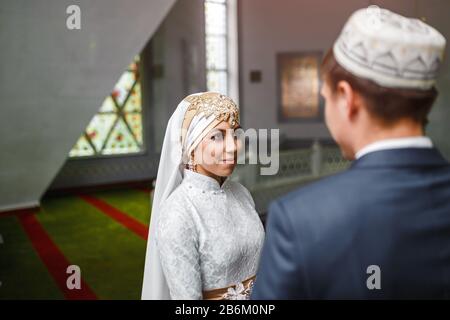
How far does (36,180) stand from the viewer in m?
6.36

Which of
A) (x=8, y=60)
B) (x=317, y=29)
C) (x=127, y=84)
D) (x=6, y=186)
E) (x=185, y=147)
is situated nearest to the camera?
(x=185, y=147)

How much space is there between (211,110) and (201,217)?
0.31 m

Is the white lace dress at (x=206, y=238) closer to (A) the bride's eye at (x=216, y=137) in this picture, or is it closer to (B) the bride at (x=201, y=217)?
(B) the bride at (x=201, y=217)

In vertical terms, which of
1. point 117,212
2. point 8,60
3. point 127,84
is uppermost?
point 8,60

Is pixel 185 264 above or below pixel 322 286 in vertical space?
below

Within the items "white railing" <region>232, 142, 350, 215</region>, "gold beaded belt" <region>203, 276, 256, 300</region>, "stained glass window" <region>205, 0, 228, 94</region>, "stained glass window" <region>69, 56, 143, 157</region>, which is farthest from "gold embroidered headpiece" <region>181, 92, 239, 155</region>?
"stained glass window" <region>205, 0, 228, 94</region>

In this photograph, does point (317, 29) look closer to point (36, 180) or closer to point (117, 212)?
point (117, 212)

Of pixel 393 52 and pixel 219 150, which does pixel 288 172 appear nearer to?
pixel 219 150

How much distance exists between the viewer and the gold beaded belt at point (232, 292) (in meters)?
1.43

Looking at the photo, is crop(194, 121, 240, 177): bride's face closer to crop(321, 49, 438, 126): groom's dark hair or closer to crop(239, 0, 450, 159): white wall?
crop(321, 49, 438, 126): groom's dark hair

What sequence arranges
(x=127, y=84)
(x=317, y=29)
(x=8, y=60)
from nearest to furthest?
(x=8, y=60), (x=127, y=84), (x=317, y=29)

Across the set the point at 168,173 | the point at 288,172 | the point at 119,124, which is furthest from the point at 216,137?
the point at 119,124

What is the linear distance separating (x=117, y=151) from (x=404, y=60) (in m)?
8.68

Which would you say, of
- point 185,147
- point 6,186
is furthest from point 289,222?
point 6,186
